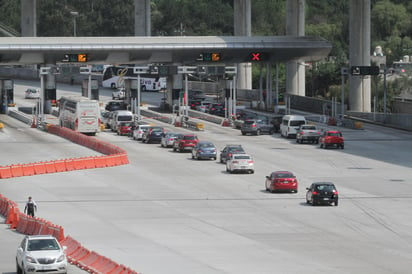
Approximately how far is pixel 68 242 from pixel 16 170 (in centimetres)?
2599

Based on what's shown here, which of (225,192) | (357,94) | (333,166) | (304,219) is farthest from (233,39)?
(304,219)

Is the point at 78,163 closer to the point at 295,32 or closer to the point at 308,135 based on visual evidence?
the point at 308,135

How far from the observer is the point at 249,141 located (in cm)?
8738

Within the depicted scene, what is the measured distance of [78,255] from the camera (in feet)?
119

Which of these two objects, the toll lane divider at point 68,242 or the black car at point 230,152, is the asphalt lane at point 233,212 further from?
the toll lane divider at point 68,242

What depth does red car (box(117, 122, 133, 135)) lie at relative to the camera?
93438 mm

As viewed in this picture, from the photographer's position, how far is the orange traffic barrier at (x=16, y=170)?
63.3 m

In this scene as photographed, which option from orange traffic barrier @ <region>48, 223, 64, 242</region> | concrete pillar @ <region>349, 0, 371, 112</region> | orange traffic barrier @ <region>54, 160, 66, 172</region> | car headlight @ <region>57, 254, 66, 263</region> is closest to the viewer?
car headlight @ <region>57, 254, 66, 263</region>

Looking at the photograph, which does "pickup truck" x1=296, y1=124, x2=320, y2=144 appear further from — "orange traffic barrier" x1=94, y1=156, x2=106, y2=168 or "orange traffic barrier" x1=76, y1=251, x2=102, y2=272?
"orange traffic barrier" x1=76, y1=251, x2=102, y2=272

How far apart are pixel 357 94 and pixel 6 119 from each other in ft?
113

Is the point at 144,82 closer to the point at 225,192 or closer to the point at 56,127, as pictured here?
the point at 56,127

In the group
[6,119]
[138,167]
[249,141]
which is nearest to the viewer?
[138,167]

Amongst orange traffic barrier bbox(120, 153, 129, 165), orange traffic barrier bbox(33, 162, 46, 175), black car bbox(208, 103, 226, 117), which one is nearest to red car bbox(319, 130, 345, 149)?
orange traffic barrier bbox(120, 153, 129, 165)

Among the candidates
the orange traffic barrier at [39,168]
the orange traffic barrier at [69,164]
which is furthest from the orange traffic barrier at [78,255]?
the orange traffic barrier at [69,164]
